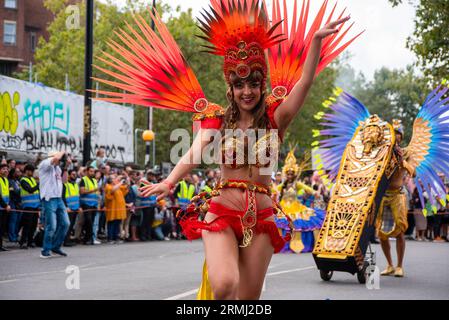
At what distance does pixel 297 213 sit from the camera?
17.9 m

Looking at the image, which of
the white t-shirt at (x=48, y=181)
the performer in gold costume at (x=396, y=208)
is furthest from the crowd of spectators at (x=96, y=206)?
the performer in gold costume at (x=396, y=208)

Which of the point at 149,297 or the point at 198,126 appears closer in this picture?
the point at 198,126

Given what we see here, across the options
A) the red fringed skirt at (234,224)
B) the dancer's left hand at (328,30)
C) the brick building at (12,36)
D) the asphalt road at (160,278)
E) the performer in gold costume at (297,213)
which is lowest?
the asphalt road at (160,278)

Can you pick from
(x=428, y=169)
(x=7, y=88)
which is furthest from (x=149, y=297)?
(x=7, y=88)

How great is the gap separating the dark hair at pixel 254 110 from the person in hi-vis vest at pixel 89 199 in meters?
13.1

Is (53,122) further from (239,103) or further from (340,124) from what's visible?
(239,103)

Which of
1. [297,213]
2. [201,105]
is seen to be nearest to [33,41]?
[297,213]

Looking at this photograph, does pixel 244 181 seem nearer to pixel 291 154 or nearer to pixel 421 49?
pixel 291 154

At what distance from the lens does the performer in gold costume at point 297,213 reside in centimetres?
1775

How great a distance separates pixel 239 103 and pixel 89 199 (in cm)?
1345

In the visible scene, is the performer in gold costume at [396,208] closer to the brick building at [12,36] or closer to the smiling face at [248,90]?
the smiling face at [248,90]

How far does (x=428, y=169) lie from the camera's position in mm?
12305

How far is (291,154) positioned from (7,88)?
7106mm

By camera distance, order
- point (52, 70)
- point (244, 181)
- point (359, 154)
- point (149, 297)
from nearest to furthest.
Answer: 1. point (244, 181)
2. point (149, 297)
3. point (359, 154)
4. point (52, 70)
